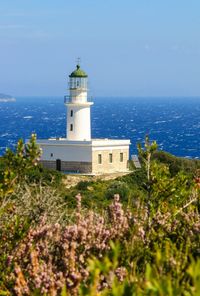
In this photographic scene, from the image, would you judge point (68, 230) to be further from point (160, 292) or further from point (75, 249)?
point (160, 292)

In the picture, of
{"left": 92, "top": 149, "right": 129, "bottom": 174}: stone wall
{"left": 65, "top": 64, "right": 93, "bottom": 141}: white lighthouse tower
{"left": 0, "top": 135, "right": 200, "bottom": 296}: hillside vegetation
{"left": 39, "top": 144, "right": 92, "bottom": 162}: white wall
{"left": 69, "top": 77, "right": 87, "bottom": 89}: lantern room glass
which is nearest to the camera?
{"left": 0, "top": 135, "right": 200, "bottom": 296}: hillside vegetation

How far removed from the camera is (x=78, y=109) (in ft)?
157

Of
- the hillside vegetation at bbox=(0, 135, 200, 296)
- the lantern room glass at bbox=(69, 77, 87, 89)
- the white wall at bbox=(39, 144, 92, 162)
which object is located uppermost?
the hillside vegetation at bbox=(0, 135, 200, 296)

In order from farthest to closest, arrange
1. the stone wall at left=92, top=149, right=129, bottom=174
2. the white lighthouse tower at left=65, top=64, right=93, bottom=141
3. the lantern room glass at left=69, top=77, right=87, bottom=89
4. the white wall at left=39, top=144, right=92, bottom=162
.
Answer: the lantern room glass at left=69, top=77, right=87, bottom=89
the white lighthouse tower at left=65, top=64, right=93, bottom=141
the stone wall at left=92, top=149, right=129, bottom=174
the white wall at left=39, top=144, right=92, bottom=162

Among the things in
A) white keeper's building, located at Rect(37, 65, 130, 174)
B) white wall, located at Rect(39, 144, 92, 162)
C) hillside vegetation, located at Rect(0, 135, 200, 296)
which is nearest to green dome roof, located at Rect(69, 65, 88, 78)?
white keeper's building, located at Rect(37, 65, 130, 174)

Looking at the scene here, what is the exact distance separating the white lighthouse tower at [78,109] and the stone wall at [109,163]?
1.92m

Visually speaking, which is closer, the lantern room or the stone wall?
the stone wall

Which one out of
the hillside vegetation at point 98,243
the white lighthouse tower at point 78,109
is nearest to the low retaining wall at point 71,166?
the white lighthouse tower at point 78,109

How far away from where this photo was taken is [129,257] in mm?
7180

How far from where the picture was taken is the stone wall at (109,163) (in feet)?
150

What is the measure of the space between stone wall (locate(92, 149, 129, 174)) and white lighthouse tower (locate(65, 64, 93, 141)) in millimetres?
1915

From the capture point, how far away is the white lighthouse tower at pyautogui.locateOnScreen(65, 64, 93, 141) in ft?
157

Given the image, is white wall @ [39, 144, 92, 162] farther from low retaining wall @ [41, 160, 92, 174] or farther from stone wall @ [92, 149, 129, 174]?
stone wall @ [92, 149, 129, 174]

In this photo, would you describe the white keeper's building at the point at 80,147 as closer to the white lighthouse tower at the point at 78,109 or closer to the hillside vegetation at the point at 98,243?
the white lighthouse tower at the point at 78,109
